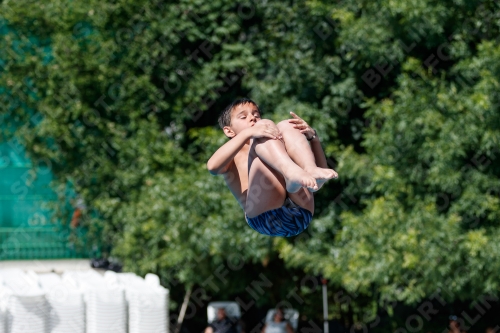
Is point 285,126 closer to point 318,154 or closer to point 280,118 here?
point 318,154

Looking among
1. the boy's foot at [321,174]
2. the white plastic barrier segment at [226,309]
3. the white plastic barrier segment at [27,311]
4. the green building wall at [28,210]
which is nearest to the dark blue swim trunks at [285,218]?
the boy's foot at [321,174]

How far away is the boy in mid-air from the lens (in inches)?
183

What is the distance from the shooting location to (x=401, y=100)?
10508mm

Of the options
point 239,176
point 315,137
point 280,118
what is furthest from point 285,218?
point 280,118

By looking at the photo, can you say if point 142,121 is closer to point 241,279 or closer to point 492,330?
point 241,279

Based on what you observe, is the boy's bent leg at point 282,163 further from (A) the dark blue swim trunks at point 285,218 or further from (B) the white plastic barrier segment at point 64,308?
(B) the white plastic barrier segment at point 64,308

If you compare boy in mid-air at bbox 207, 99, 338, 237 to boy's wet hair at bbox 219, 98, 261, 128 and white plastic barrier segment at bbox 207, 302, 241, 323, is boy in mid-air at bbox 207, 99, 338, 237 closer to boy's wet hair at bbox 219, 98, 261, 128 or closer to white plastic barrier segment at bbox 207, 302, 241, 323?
boy's wet hair at bbox 219, 98, 261, 128

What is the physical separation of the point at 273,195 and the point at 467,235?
5.20 metres

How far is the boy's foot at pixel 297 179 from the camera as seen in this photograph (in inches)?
173

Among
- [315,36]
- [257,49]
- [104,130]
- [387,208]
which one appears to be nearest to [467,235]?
[387,208]

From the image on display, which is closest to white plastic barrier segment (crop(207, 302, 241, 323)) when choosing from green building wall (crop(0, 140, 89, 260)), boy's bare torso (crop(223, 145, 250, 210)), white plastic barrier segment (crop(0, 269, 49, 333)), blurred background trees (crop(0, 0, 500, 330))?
blurred background trees (crop(0, 0, 500, 330))

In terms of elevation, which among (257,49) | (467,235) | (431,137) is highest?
(257,49)

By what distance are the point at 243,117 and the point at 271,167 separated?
0.41 metres

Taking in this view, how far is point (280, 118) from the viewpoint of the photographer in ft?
37.0
